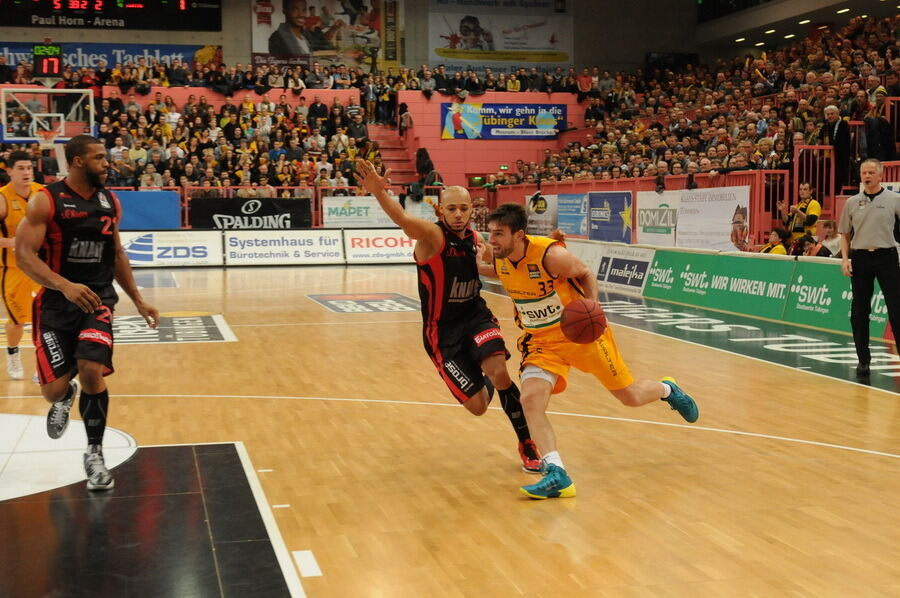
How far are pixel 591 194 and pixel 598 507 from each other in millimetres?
19735

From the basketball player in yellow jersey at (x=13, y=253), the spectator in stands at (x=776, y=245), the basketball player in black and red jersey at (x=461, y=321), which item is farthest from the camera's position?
the spectator in stands at (x=776, y=245)

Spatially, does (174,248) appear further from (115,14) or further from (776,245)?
(776,245)

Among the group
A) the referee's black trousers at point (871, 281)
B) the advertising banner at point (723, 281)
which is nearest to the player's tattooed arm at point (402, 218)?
the referee's black trousers at point (871, 281)

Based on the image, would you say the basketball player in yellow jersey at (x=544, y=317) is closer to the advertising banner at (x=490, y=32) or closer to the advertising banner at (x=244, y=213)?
the advertising banner at (x=244, y=213)

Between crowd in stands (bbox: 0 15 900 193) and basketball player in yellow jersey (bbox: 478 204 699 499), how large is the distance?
43.8ft

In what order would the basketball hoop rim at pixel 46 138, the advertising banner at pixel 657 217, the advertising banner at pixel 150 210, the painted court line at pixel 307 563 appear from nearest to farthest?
the painted court line at pixel 307 563 < the advertising banner at pixel 657 217 < the basketball hoop rim at pixel 46 138 < the advertising banner at pixel 150 210

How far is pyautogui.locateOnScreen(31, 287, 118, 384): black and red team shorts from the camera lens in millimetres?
5895

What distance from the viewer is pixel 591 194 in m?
24.8

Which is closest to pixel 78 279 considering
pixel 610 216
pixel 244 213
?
pixel 610 216

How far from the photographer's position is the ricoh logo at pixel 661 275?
1684cm

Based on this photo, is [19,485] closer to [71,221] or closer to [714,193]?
[71,221]

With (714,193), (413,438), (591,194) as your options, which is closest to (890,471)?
(413,438)

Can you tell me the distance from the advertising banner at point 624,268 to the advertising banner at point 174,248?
1053cm

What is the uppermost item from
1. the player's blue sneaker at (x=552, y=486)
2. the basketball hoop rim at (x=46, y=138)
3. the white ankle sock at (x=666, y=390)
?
the basketball hoop rim at (x=46, y=138)
